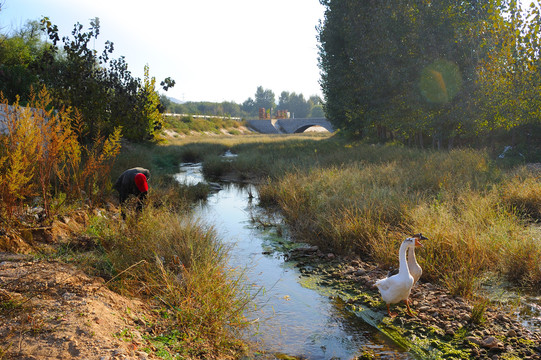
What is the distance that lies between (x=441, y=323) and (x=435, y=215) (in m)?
2.51

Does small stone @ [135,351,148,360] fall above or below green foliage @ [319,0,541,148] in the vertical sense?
below

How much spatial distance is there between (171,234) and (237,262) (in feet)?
4.36

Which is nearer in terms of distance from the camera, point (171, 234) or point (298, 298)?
point (298, 298)

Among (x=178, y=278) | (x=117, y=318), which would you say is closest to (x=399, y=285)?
(x=178, y=278)

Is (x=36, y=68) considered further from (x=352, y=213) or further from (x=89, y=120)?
(x=352, y=213)

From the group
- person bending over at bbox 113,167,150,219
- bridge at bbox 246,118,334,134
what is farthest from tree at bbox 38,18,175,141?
bridge at bbox 246,118,334,134

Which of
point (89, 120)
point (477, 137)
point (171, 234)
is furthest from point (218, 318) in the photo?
point (477, 137)

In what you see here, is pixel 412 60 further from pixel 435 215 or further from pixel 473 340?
pixel 473 340

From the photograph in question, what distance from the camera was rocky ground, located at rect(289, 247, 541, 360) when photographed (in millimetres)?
3992

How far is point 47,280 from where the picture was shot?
12.8 ft

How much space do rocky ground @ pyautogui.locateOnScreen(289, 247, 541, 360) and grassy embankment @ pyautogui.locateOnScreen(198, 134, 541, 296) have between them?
0.39 metres

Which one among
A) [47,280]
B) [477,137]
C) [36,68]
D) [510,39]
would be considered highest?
[510,39]

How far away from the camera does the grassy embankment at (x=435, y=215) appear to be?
5621mm

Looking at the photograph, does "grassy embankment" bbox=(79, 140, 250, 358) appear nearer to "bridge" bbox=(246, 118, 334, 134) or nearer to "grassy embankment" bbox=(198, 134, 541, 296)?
"grassy embankment" bbox=(198, 134, 541, 296)
